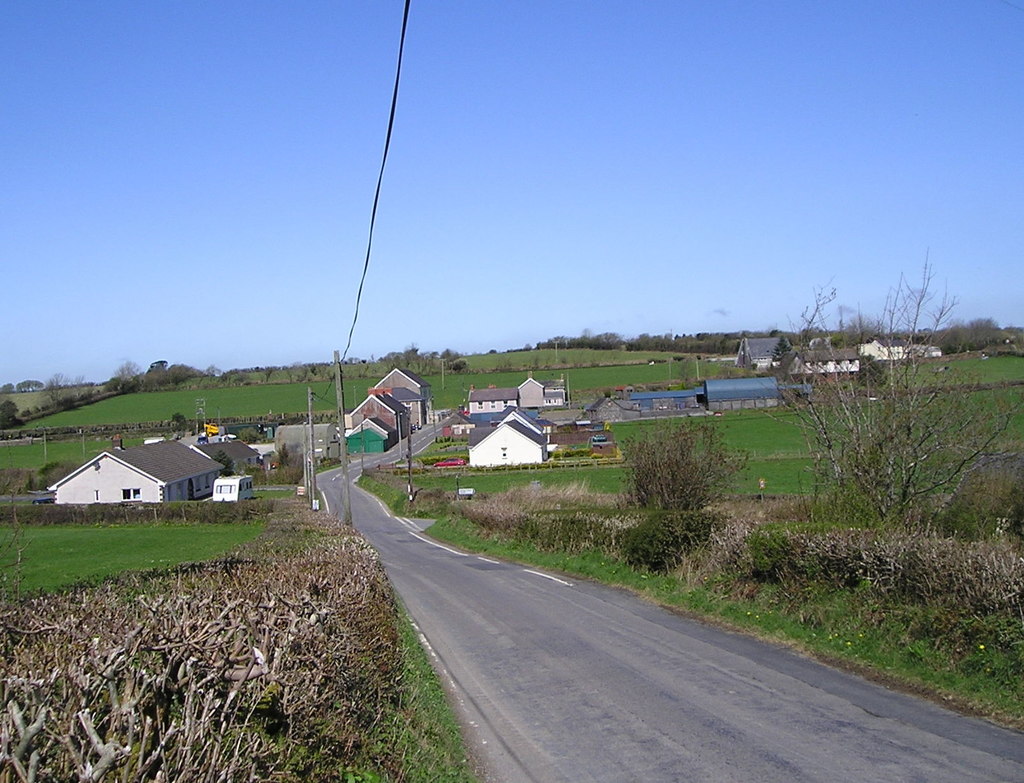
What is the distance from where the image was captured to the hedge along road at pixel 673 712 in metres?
8.03

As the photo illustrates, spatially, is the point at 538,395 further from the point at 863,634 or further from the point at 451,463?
the point at 863,634

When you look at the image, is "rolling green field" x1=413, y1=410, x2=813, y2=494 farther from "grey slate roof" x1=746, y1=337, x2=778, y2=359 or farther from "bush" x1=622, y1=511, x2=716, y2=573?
"grey slate roof" x1=746, y1=337, x2=778, y2=359

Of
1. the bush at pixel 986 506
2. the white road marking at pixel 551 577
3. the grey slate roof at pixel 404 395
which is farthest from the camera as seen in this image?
the grey slate roof at pixel 404 395

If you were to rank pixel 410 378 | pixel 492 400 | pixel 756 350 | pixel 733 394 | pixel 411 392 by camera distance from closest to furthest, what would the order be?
1. pixel 733 394
2. pixel 492 400
3. pixel 411 392
4. pixel 410 378
5. pixel 756 350

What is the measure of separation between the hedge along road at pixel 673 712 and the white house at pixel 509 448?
60.2 m

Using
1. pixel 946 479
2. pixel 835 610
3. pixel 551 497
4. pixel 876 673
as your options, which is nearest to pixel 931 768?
pixel 876 673

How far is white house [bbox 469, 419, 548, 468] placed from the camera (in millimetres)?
77312

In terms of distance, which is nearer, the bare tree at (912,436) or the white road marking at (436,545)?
the bare tree at (912,436)

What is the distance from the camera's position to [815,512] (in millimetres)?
18453

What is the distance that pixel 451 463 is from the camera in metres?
78.4

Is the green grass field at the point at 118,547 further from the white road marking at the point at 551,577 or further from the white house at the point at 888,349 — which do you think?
the white house at the point at 888,349

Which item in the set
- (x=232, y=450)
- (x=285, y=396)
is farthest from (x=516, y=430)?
(x=285, y=396)

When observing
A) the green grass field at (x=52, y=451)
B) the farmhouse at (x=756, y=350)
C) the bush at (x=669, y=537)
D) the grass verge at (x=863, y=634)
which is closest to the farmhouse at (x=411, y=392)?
the green grass field at (x=52, y=451)

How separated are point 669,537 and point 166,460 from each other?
2067 inches
